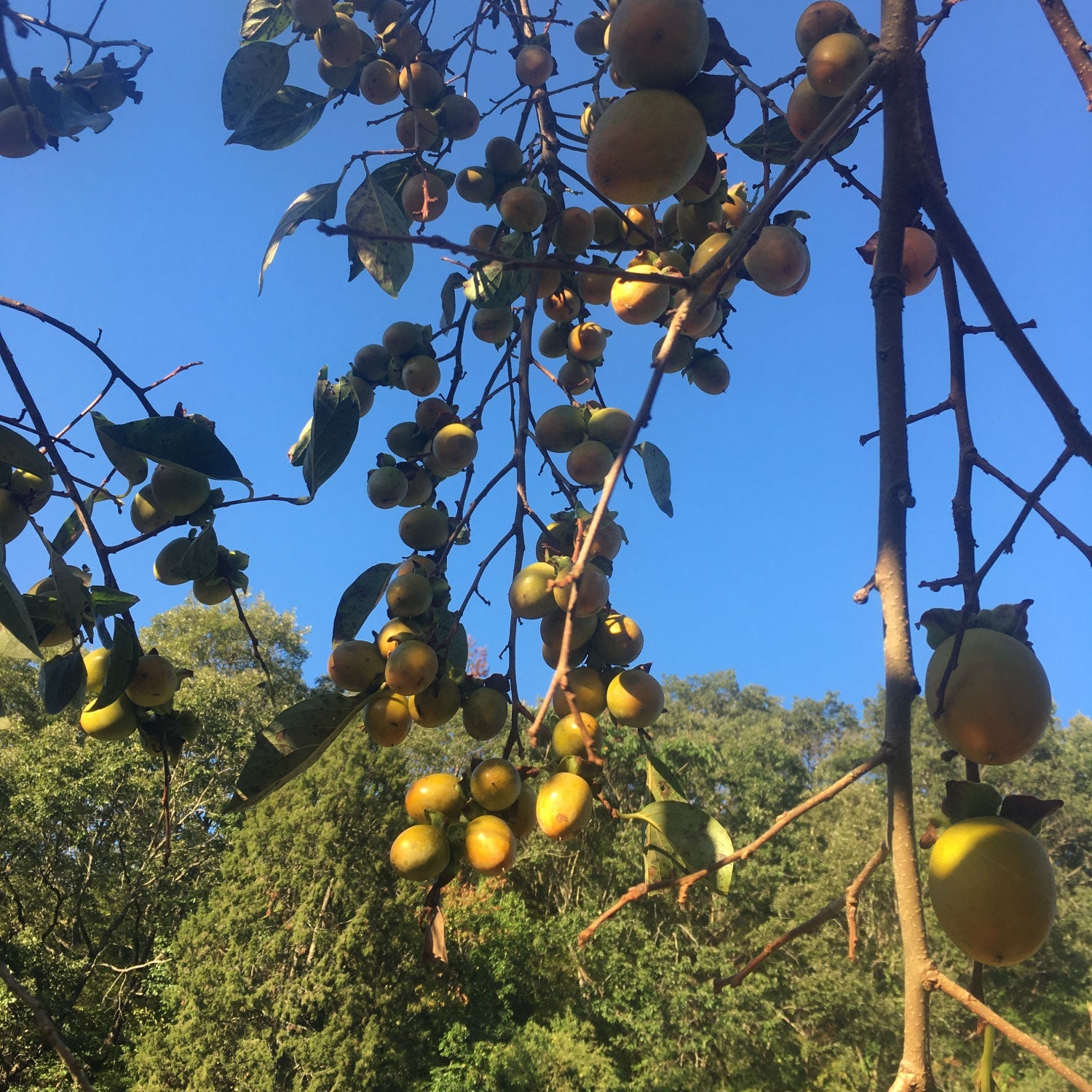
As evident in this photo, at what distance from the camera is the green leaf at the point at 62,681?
95 centimetres

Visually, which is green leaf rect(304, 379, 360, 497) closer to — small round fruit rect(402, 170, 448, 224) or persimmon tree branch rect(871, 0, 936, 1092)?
small round fruit rect(402, 170, 448, 224)

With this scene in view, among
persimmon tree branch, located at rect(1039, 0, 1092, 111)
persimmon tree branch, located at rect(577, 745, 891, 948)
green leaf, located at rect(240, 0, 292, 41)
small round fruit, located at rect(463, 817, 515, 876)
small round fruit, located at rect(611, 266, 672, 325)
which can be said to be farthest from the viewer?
green leaf, located at rect(240, 0, 292, 41)

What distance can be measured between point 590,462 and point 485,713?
466 mm

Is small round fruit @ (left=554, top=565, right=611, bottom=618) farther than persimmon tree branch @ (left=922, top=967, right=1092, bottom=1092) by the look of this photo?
Yes

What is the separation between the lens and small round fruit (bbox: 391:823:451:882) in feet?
2.75

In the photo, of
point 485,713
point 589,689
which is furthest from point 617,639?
point 485,713

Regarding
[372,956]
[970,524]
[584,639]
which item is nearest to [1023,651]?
[970,524]

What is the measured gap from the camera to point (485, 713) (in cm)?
97

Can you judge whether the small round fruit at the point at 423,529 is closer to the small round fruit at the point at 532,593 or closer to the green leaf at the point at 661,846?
the small round fruit at the point at 532,593

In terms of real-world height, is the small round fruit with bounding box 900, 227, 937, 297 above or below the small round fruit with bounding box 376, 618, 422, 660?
above

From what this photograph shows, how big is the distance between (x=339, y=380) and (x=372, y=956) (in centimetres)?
897

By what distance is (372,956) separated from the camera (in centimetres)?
827

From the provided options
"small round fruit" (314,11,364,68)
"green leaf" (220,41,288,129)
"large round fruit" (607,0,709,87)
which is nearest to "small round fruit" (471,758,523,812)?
"large round fruit" (607,0,709,87)

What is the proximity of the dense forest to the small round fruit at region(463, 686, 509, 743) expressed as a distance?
734 centimetres
